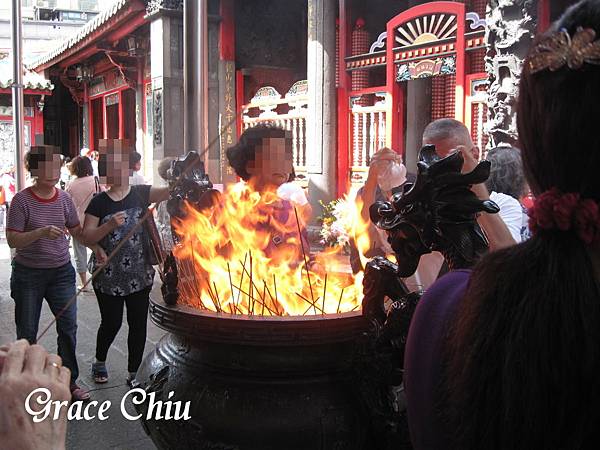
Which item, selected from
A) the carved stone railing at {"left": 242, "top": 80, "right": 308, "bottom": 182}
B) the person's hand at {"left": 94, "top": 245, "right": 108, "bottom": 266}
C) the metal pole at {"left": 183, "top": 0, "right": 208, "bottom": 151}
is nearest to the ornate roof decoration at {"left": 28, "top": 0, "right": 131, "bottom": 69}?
the carved stone railing at {"left": 242, "top": 80, "right": 308, "bottom": 182}

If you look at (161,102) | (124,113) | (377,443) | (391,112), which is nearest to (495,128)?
(391,112)

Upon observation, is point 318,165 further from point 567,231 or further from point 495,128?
point 567,231

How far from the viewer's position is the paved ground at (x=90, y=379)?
334 cm

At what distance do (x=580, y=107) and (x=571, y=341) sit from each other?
0.96 ft

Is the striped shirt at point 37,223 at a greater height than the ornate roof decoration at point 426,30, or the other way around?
the ornate roof decoration at point 426,30

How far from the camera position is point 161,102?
1025 cm

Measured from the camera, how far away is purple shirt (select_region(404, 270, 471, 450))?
1.04 m

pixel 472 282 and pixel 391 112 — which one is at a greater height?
pixel 391 112

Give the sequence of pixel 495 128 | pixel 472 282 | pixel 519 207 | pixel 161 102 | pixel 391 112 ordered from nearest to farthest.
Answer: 1. pixel 472 282
2. pixel 519 207
3. pixel 495 128
4. pixel 391 112
5. pixel 161 102

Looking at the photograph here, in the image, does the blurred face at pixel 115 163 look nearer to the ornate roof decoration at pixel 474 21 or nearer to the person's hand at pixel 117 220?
the person's hand at pixel 117 220

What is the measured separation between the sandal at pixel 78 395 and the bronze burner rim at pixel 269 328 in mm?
1926

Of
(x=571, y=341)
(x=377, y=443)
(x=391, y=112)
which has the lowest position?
(x=377, y=443)

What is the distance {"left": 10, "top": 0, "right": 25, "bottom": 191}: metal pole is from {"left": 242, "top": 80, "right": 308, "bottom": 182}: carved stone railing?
9.74ft

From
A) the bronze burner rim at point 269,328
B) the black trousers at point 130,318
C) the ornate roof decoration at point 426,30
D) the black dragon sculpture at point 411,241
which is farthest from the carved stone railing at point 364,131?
the black dragon sculpture at point 411,241
